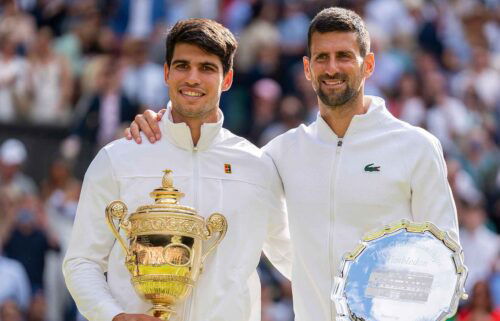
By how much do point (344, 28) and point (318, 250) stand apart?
100 centimetres

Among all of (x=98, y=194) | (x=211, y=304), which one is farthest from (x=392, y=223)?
(x=98, y=194)

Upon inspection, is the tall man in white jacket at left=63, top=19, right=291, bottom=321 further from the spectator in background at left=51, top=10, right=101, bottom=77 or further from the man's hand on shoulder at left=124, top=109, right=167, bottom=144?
the spectator in background at left=51, top=10, right=101, bottom=77

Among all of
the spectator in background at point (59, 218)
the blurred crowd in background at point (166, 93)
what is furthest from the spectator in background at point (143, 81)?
the spectator in background at point (59, 218)

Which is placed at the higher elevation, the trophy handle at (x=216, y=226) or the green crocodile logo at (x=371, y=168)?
the green crocodile logo at (x=371, y=168)

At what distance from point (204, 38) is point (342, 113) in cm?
74

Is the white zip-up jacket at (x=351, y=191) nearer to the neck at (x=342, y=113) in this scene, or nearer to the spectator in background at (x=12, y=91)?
the neck at (x=342, y=113)

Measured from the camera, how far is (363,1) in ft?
49.0

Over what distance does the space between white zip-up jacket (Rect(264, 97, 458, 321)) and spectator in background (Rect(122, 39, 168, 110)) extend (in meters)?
6.50

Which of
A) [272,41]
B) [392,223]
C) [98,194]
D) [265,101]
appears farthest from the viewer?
[272,41]

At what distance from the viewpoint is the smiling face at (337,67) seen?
21.5 feet

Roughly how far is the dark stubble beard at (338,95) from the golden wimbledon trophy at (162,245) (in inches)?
32.9

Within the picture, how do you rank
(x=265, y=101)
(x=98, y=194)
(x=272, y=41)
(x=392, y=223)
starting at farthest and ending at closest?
(x=272, y=41) → (x=265, y=101) → (x=98, y=194) → (x=392, y=223)

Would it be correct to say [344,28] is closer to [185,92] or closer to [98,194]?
[185,92]

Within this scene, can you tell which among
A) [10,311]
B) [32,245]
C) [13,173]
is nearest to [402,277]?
[10,311]
